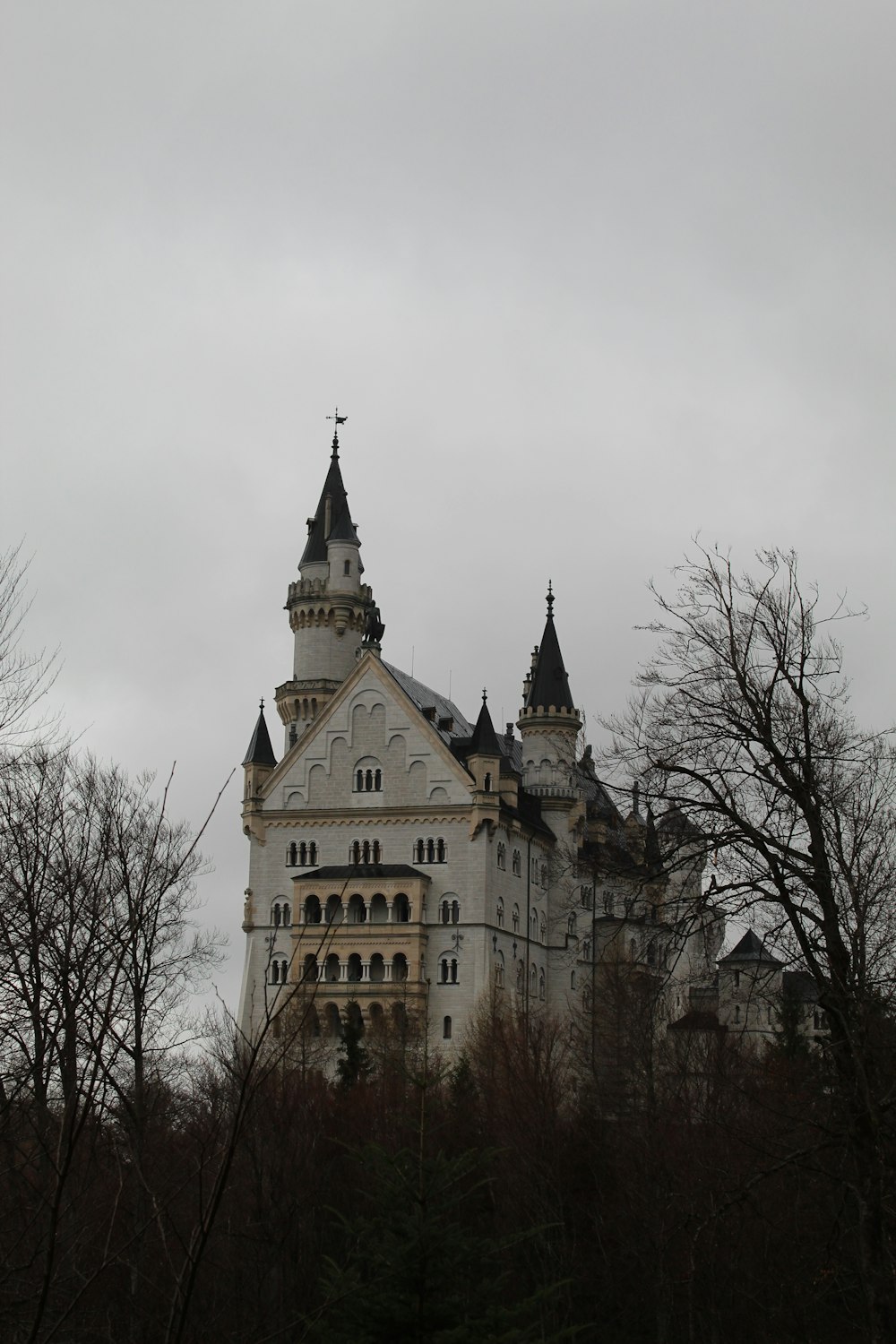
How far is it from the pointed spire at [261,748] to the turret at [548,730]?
1613cm

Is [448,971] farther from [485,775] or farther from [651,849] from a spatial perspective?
[651,849]

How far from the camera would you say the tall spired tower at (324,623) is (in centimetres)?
11212

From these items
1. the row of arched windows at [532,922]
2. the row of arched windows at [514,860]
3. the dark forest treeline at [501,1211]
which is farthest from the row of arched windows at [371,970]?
the dark forest treeline at [501,1211]

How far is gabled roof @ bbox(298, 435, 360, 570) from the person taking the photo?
11481 cm

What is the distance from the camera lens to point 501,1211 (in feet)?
173

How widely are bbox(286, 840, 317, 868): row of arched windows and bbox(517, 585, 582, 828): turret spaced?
1508cm

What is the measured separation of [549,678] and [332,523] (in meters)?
18.7

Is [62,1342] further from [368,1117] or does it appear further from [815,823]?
[368,1117]

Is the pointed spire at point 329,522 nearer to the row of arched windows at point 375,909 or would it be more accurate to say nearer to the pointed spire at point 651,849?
the row of arched windows at point 375,909

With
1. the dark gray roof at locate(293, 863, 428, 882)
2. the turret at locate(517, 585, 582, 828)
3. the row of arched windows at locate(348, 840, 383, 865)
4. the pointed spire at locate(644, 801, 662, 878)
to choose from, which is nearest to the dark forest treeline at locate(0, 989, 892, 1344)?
the pointed spire at locate(644, 801, 662, 878)

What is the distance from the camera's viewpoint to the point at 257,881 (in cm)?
10519

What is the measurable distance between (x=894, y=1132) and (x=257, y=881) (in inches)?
3332

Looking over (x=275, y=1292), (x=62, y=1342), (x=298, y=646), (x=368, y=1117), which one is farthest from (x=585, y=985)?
(x=62, y=1342)

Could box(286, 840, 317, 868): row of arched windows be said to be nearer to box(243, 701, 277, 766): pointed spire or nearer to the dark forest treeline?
box(243, 701, 277, 766): pointed spire
